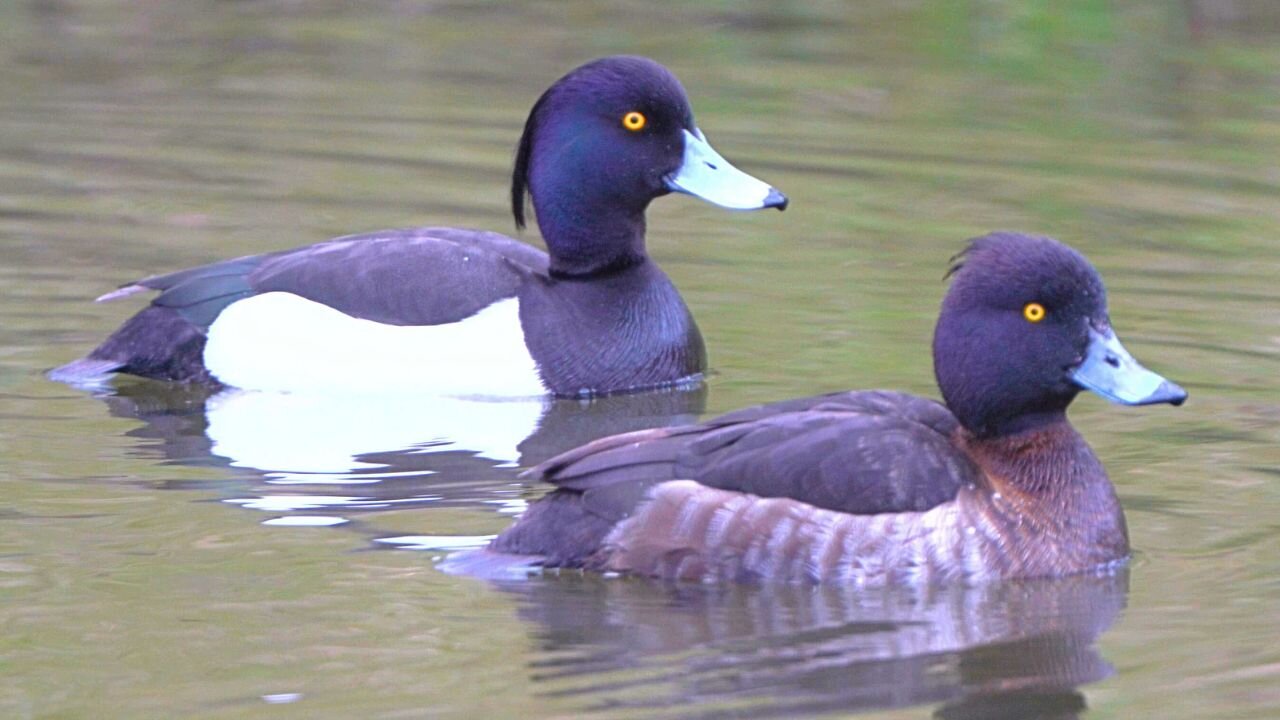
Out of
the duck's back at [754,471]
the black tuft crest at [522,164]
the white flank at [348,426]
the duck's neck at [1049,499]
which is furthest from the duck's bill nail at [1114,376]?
the black tuft crest at [522,164]

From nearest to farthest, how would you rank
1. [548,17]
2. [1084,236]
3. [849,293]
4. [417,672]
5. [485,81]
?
[417,672] < [849,293] < [1084,236] < [485,81] < [548,17]

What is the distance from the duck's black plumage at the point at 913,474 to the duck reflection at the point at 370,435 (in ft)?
2.95

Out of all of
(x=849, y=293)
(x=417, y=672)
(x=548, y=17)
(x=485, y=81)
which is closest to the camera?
(x=417, y=672)

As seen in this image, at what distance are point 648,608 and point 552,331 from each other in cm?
278

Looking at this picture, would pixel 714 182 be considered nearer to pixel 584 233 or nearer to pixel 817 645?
pixel 584 233

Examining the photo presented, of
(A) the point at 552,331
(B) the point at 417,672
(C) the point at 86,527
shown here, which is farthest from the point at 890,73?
(B) the point at 417,672

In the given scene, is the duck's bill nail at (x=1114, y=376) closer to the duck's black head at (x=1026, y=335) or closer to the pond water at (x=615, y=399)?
the duck's black head at (x=1026, y=335)

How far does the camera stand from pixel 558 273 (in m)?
8.61

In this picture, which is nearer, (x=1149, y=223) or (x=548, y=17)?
(x=1149, y=223)

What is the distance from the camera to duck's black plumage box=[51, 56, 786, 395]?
8.26 m

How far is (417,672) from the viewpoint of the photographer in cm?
505

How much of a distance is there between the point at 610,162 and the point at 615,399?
89cm

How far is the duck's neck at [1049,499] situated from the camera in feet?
19.3

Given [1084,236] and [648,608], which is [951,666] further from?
[1084,236]
